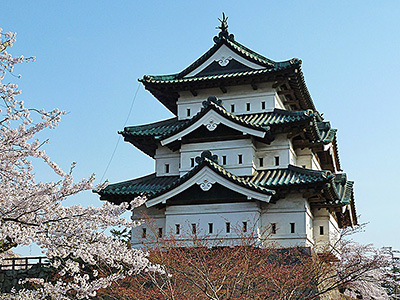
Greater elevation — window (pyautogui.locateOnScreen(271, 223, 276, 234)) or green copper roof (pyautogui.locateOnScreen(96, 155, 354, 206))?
green copper roof (pyautogui.locateOnScreen(96, 155, 354, 206))

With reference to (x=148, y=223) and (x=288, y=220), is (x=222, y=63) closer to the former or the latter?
(x=288, y=220)

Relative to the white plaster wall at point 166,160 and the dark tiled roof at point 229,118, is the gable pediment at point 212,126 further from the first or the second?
the white plaster wall at point 166,160

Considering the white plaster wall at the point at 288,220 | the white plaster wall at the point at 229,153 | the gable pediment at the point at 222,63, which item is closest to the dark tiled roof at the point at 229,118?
the white plaster wall at the point at 229,153

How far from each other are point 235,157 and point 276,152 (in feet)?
→ 5.07

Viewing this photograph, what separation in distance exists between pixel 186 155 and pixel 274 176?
3.49m

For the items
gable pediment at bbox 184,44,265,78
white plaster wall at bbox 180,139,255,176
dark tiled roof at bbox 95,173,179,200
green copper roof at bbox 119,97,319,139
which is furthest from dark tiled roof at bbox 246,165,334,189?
gable pediment at bbox 184,44,265,78

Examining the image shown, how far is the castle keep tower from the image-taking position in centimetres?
1711

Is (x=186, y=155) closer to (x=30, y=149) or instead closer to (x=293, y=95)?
(x=293, y=95)

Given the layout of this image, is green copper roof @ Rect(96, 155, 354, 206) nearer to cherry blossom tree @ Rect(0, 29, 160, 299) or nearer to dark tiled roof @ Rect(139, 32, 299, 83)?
dark tiled roof @ Rect(139, 32, 299, 83)

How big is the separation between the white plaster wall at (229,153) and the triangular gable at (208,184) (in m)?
1.28

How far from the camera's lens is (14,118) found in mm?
7074

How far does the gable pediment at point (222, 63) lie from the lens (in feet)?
65.4

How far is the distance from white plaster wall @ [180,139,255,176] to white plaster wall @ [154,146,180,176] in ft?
2.04

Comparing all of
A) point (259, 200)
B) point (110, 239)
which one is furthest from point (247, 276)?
point (110, 239)
